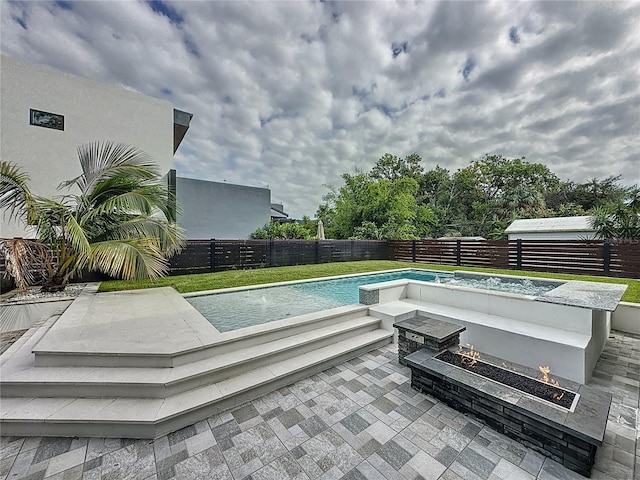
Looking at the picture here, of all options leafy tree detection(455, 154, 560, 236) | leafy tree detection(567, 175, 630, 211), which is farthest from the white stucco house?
leafy tree detection(567, 175, 630, 211)

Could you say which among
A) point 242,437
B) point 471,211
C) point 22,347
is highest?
point 471,211

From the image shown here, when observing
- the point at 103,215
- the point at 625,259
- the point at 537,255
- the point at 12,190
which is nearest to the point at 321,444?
the point at 103,215

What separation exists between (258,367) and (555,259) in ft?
39.9

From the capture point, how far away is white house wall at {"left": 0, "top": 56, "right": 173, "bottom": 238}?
8.74 metres

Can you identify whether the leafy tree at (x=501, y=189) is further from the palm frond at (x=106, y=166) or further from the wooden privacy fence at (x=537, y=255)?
the palm frond at (x=106, y=166)

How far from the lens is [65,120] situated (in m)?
9.56

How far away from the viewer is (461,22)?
6.67 meters

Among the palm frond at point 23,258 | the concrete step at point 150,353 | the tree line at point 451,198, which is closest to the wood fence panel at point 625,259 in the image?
the tree line at point 451,198

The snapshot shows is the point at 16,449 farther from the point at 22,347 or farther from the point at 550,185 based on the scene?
the point at 550,185

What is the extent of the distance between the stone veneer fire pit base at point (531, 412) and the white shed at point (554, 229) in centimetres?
1464

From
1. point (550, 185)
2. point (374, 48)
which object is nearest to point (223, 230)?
point (374, 48)

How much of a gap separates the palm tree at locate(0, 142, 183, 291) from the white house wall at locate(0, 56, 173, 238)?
4.04 m

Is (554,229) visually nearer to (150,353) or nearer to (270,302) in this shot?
(270,302)

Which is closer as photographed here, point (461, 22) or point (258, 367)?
point (258, 367)
